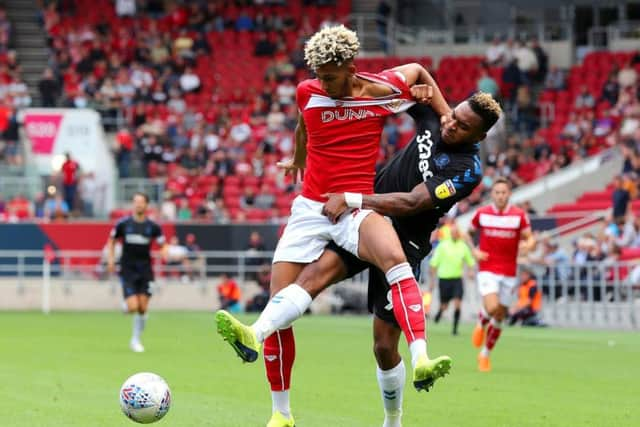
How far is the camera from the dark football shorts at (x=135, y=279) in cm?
2020

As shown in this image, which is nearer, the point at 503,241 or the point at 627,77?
the point at 503,241

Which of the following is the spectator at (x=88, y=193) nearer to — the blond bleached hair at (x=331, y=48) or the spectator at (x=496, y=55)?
the spectator at (x=496, y=55)

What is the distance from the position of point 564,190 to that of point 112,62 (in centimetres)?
1518

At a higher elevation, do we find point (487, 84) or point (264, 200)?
point (487, 84)

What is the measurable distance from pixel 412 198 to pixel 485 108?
0.75 metres

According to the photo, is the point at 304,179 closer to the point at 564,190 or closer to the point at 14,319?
the point at 14,319

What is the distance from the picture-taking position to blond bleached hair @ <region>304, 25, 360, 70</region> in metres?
8.98

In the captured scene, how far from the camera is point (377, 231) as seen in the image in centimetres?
904

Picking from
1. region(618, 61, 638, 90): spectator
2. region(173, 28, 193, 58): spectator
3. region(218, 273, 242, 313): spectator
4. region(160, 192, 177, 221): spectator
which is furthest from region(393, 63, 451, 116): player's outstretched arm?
region(173, 28, 193, 58): spectator

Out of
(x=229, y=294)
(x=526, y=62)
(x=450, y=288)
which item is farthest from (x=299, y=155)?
(x=526, y=62)

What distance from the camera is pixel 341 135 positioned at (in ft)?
30.7

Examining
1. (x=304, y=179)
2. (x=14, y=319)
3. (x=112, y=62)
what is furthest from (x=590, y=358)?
(x=112, y=62)

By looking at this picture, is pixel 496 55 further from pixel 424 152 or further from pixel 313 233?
pixel 313 233

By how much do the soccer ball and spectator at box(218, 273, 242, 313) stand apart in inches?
889
